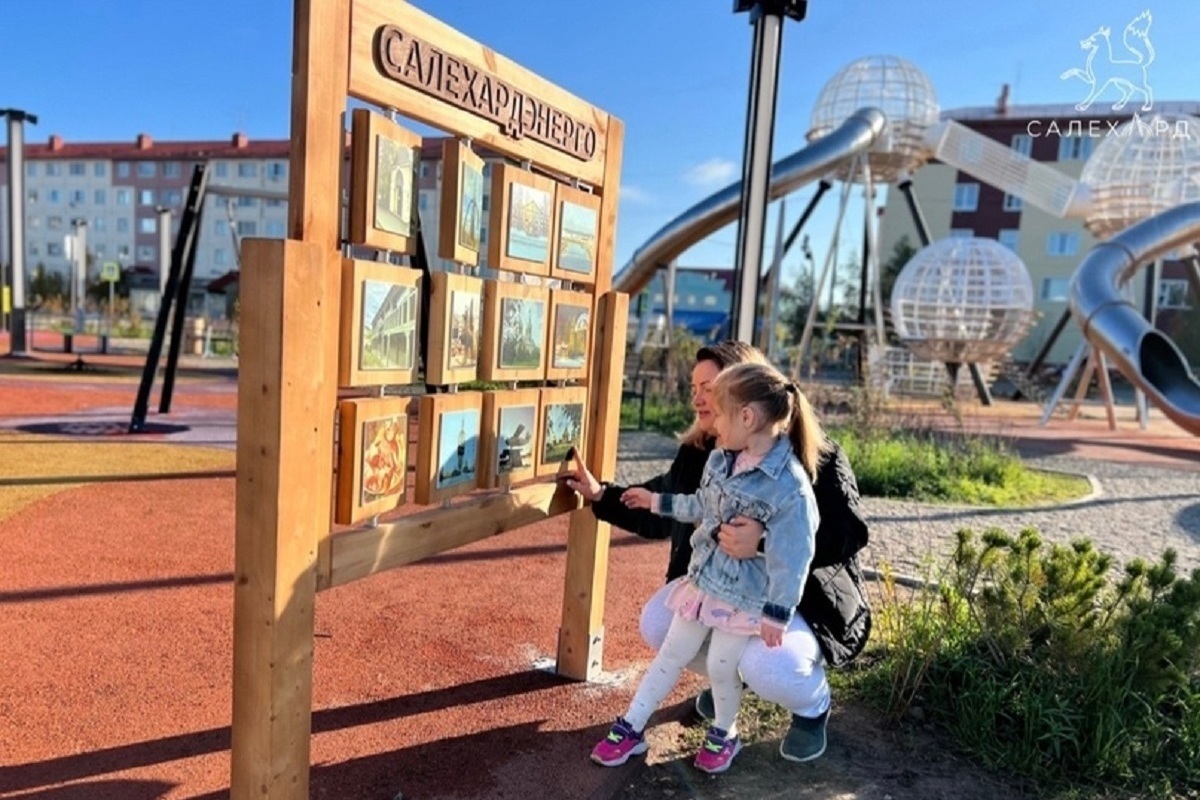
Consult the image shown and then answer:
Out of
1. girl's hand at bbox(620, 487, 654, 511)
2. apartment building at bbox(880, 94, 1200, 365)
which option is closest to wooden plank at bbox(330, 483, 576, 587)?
girl's hand at bbox(620, 487, 654, 511)

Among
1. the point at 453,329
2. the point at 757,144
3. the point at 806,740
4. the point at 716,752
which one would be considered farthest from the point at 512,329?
the point at 757,144

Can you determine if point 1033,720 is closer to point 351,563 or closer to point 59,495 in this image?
point 351,563

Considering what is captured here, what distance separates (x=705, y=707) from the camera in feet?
10.5

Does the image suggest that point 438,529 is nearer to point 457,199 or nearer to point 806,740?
point 457,199

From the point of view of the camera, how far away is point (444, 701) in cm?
319

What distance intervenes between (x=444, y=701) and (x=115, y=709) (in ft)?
3.77

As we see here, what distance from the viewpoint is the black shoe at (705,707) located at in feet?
10.4

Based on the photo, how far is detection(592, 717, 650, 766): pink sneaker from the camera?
2.75 metres

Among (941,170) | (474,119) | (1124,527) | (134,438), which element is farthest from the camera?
(941,170)

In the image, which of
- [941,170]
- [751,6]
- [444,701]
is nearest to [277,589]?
[444,701]

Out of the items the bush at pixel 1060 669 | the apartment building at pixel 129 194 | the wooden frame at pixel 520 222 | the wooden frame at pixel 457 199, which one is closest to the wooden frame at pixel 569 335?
the wooden frame at pixel 520 222

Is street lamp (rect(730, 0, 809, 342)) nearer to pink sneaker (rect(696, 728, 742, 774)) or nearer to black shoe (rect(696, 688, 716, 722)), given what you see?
black shoe (rect(696, 688, 716, 722))

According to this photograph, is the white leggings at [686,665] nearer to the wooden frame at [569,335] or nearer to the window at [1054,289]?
the wooden frame at [569,335]

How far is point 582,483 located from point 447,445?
0.74 metres
